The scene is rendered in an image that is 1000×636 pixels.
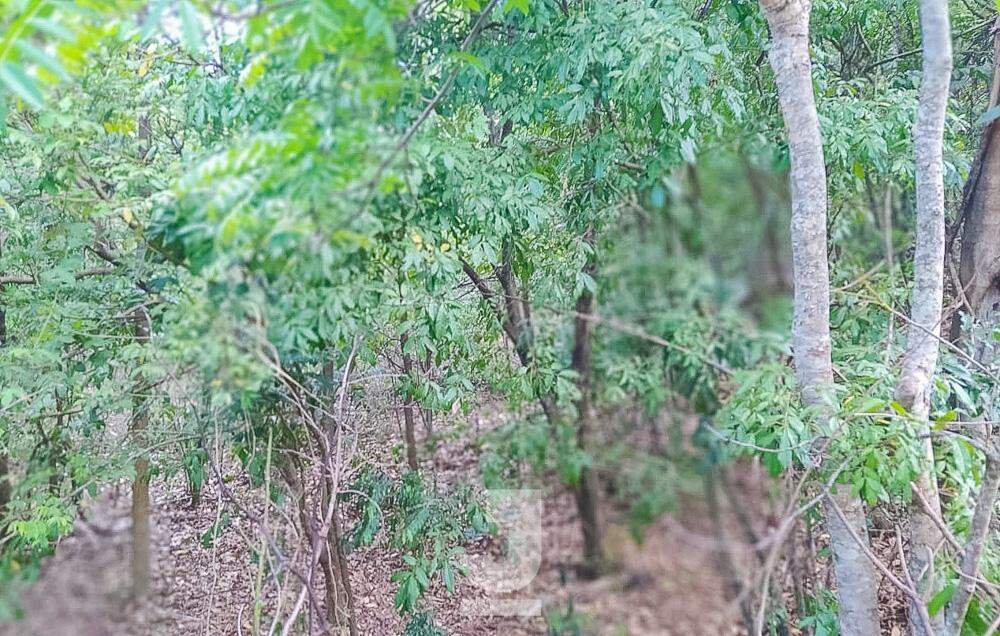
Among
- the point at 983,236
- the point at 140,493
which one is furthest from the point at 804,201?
the point at 140,493

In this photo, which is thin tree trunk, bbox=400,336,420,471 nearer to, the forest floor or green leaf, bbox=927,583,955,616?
the forest floor

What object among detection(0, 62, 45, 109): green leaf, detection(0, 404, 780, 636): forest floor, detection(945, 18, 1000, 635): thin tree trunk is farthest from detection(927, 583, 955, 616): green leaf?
detection(0, 62, 45, 109): green leaf

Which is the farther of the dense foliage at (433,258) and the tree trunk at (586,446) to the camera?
the tree trunk at (586,446)

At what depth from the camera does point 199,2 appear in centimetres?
113

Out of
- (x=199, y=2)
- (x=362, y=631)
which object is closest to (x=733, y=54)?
(x=199, y=2)

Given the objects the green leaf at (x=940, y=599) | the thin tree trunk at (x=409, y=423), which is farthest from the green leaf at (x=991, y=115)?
the thin tree trunk at (x=409, y=423)

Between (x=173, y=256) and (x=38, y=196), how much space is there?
100 cm

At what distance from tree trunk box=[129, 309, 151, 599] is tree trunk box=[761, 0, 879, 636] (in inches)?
74.6

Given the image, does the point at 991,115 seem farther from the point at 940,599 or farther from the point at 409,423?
the point at 409,423

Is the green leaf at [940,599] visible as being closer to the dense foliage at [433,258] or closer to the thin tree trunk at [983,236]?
the dense foliage at [433,258]

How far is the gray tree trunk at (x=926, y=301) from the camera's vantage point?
5.78 ft

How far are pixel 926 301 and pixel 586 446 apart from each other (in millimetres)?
1225

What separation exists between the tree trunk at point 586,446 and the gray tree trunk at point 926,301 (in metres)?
0.97

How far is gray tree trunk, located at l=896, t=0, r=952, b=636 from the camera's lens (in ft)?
5.78
